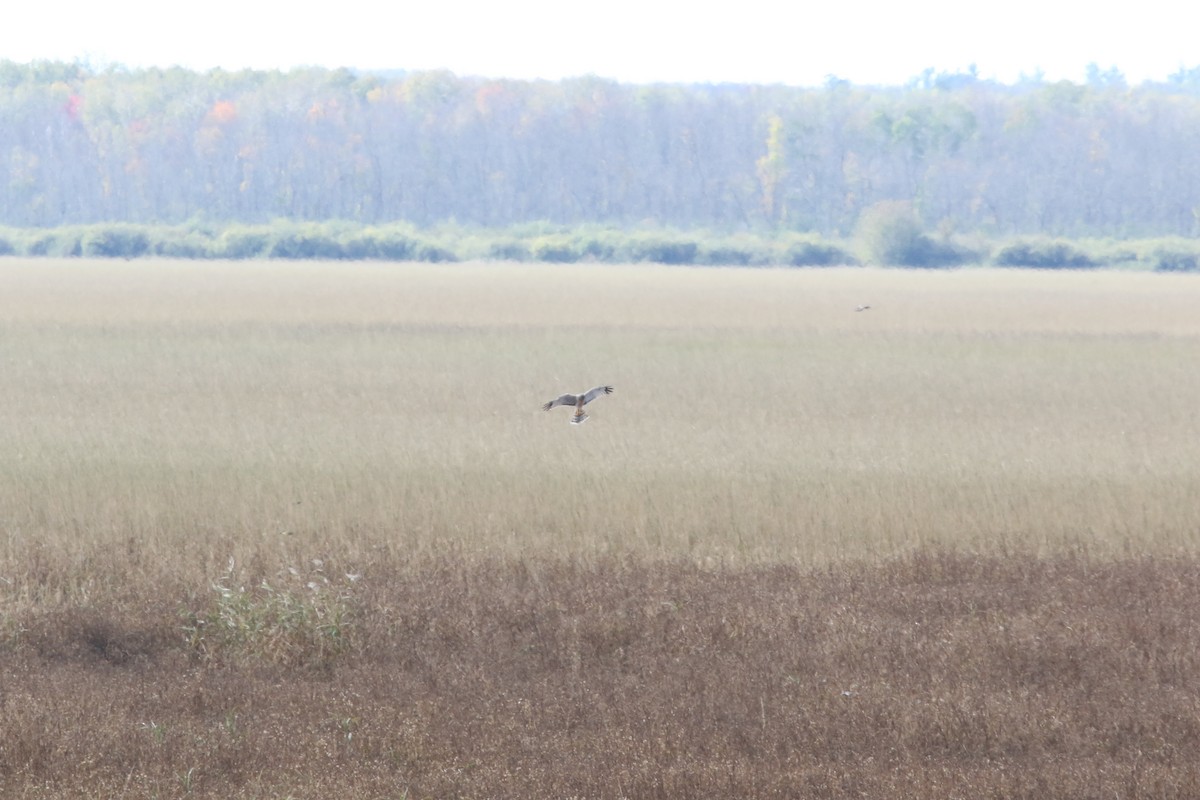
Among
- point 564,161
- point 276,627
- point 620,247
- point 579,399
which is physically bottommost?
point 620,247

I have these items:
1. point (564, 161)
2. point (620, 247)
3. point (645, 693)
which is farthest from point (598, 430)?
point (564, 161)

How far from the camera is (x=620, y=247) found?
342 ft

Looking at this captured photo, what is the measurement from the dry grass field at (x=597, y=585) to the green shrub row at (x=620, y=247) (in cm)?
6770

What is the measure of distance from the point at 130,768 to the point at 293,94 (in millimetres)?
132645

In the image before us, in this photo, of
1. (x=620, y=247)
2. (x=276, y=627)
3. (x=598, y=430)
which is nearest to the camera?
(x=276, y=627)

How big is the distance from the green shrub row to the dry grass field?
6770cm

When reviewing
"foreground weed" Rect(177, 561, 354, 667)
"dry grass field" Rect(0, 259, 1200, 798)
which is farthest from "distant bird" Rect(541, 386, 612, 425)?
"foreground weed" Rect(177, 561, 354, 667)

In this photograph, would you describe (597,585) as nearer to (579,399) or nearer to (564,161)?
(579,399)

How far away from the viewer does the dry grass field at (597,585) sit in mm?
7246

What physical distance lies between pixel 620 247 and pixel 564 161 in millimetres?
28236

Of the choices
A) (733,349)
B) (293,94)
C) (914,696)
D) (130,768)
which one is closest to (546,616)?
(914,696)

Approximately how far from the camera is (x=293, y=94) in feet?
444

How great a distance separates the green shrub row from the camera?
9381cm

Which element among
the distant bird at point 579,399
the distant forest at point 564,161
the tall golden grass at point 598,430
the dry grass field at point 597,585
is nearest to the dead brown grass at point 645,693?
the dry grass field at point 597,585
